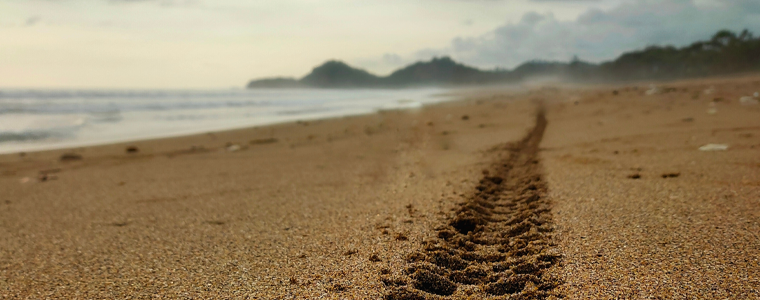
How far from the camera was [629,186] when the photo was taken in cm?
290

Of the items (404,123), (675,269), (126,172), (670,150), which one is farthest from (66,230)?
(404,123)

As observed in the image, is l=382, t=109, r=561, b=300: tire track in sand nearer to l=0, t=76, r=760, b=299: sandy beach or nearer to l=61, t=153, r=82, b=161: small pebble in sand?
l=0, t=76, r=760, b=299: sandy beach

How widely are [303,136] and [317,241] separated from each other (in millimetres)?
5534

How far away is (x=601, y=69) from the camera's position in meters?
55.2

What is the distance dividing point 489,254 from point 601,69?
A: 60.7 m

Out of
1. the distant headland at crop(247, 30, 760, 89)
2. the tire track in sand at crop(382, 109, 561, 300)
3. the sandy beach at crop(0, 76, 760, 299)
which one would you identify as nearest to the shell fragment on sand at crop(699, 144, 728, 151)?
the sandy beach at crop(0, 76, 760, 299)

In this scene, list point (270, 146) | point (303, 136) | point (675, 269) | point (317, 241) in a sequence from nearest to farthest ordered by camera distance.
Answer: point (675, 269) < point (317, 241) < point (270, 146) < point (303, 136)

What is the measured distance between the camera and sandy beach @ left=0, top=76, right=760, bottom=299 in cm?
173

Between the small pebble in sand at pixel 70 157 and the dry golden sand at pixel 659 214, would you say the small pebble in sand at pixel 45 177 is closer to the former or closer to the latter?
the small pebble in sand at pixel 70 157

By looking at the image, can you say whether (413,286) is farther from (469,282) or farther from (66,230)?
(66,230)

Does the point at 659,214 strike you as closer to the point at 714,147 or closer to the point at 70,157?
the point at 714,147

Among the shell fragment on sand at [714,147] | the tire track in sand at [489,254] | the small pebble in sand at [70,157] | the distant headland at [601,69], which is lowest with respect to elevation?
the tire track in sand at [489,254]

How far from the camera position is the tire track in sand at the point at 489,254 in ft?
5.47

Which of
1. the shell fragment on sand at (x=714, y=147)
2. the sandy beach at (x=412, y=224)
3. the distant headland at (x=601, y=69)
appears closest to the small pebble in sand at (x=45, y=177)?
the sandy beach at (x=412, y=224)
